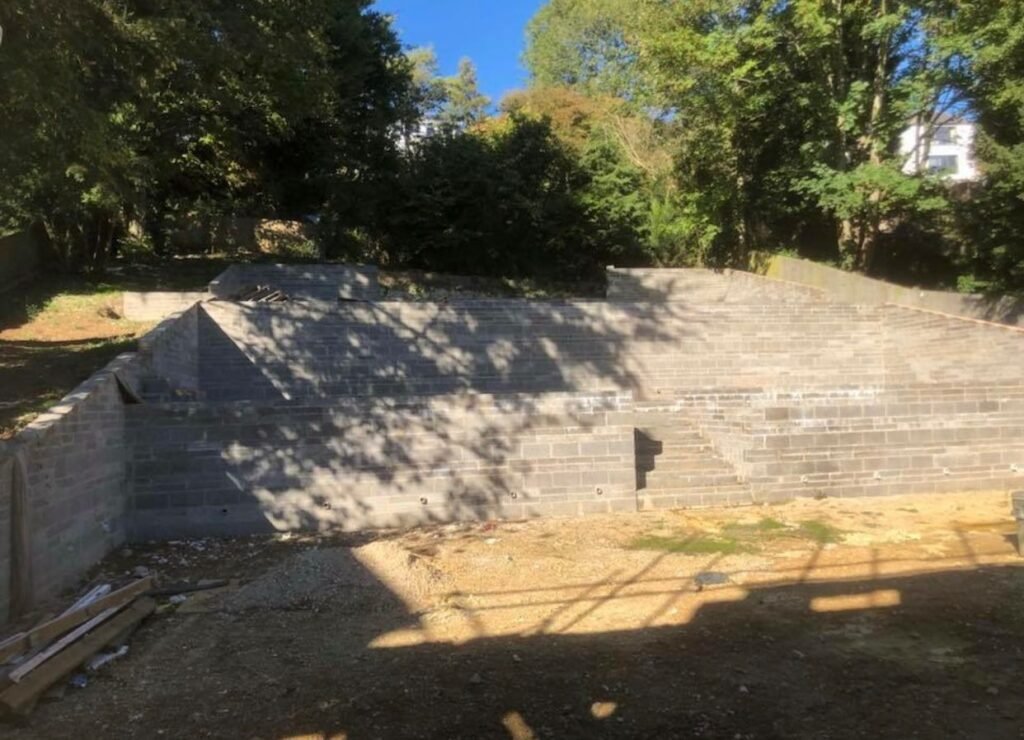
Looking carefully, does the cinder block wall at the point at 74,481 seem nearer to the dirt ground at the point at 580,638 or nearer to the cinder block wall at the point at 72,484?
the cinder block wall at the point at 72,484

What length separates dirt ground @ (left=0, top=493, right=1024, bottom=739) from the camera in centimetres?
422

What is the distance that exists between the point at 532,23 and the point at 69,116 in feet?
137

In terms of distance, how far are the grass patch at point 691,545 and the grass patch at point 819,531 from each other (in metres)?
0.77

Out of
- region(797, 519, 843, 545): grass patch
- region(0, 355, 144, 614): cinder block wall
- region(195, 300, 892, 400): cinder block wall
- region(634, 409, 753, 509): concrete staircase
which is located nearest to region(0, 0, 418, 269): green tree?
region(0, 355, 144, 614): cinder block wall

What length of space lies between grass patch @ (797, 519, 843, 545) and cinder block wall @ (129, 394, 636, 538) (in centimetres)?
186

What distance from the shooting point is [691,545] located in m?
7.64

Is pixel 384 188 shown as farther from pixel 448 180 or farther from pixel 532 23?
pixel 532 23

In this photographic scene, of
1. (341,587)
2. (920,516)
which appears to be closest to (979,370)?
(920,516)

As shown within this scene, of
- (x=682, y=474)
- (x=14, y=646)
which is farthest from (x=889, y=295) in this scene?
(x=14, y=646)

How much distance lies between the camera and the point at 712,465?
959cm

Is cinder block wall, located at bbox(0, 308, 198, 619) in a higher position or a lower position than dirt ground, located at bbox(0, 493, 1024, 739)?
higher

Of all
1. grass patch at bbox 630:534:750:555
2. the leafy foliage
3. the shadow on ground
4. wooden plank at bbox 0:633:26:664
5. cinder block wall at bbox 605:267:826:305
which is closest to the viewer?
the shadow on ground

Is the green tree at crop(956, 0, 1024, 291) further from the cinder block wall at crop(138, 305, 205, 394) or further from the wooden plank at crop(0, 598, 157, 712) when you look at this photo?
the wooden plank at crop(0, 598, 157, 712)

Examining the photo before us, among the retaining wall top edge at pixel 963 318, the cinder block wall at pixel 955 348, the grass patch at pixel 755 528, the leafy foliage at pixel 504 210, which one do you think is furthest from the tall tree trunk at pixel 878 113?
the grass patch at pixel 755 528
